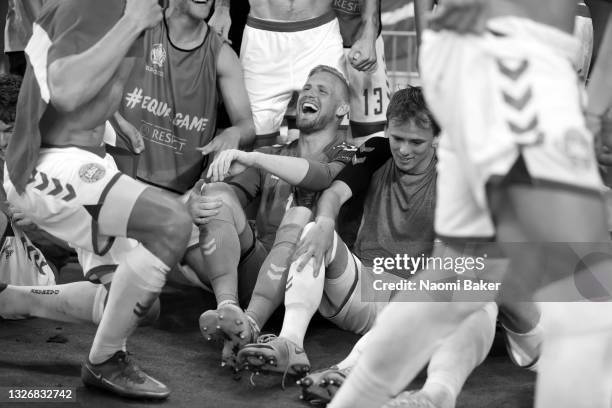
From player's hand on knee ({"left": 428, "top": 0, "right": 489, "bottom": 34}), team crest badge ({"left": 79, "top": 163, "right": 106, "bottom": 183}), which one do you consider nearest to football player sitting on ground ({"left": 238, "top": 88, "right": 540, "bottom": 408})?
team crest badge ({"left": 79, "top": 163, "right": 106, "bottom": 183})

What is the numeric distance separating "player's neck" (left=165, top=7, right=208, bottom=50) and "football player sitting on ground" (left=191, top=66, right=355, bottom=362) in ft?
1.54

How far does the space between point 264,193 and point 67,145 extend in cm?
93

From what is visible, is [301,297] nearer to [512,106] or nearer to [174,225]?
[174,225]

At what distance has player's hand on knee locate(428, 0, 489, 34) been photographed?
76.5 inches

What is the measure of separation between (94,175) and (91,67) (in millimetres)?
289

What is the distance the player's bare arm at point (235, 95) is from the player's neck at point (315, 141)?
0.22m

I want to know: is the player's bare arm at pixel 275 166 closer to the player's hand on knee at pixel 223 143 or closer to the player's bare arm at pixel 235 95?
the player's hand on knee at pixel 223 143

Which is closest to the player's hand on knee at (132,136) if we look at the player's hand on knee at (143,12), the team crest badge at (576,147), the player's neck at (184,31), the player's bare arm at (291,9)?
the player's neck at (184,31)

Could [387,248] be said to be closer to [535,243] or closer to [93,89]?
[93,89]

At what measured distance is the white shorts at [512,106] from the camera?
185 cm

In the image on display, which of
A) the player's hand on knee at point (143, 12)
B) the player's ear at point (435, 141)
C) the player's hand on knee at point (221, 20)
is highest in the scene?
the player's hand on knee at point (143, 12)

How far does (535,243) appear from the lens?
1901 millimetres

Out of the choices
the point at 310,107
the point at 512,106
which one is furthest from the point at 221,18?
the point at 512,106

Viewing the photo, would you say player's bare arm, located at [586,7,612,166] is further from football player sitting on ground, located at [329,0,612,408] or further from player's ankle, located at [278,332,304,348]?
player's ankle, located at [278,332,304,348]
